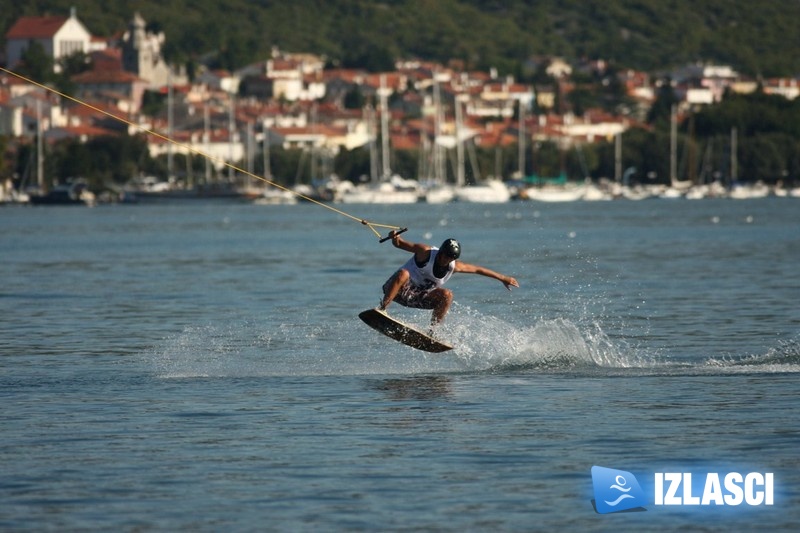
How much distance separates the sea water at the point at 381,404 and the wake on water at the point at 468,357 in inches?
2.0

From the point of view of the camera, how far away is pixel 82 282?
40562 mm

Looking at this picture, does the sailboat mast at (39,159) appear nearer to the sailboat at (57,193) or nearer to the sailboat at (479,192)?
the sailboat at (57,193)

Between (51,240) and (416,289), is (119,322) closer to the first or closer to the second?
(416,289)

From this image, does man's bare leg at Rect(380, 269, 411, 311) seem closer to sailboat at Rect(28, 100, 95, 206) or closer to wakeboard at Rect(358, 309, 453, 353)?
wakeboard at Rect(358, 309, 453, 353)

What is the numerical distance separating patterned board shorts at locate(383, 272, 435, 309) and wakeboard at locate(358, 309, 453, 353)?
0.23 m

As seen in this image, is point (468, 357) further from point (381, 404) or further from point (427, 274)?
point (381, 404)

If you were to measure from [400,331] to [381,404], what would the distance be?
1930mm

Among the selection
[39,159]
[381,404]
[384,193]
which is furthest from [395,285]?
[39,159]

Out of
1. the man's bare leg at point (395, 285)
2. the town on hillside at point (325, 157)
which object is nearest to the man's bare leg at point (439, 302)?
the man's bare leg at point (395, 285)

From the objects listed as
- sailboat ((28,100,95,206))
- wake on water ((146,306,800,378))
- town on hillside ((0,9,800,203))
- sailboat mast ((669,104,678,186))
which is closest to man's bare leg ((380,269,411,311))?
wake on water ((146,306,800,378))

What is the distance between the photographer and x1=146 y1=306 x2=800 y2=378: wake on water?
786 inches

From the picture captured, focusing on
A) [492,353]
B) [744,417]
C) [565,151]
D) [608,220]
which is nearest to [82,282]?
[492,353]

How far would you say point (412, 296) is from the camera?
18.9m

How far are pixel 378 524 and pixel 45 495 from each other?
8.53ft
